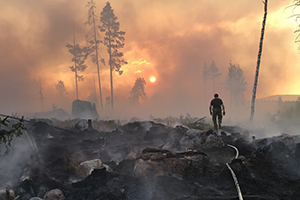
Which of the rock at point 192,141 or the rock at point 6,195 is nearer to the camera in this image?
the rock at point 6,195

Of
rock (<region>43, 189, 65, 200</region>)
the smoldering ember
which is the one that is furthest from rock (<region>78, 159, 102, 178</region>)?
rock (<region>43, 189, 65, 200</region>)

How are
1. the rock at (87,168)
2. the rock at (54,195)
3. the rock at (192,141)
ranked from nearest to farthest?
the rock at (54,195) < the rock at (87,168) < the rock at (192,141)

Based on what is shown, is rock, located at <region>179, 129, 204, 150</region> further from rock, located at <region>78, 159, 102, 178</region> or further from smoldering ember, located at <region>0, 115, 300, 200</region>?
rock, located at <region>78, 159, 102, 178</region>

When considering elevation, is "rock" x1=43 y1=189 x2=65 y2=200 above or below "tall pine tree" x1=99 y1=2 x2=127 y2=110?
below

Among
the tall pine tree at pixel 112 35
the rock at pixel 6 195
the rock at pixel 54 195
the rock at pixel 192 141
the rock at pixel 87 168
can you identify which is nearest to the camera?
the rock at pixel 6 195

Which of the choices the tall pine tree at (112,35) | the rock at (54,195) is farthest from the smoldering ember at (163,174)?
the tall pine tree at (112,35)

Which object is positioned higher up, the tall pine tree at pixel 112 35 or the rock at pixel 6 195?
the tall pine tree at pixel 112 35

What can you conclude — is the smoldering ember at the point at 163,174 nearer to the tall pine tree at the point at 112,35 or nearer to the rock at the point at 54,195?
the rock at the point at 54,195

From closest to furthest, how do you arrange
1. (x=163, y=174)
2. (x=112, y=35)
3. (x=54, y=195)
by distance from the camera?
1. (x=54, y=195)
2. (x=163, y=174)
3. (x=112, y=35)

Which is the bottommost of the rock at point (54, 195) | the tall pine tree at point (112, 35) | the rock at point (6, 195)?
the rock at point (54, 195)

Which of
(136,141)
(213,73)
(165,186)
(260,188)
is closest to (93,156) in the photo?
(136,141)

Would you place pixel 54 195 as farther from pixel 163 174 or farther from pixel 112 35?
pixel 112 35

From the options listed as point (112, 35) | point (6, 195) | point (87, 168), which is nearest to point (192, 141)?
point (87, 168)

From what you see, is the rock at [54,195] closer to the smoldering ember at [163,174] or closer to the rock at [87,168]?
the smoldering ember at [163,174]
